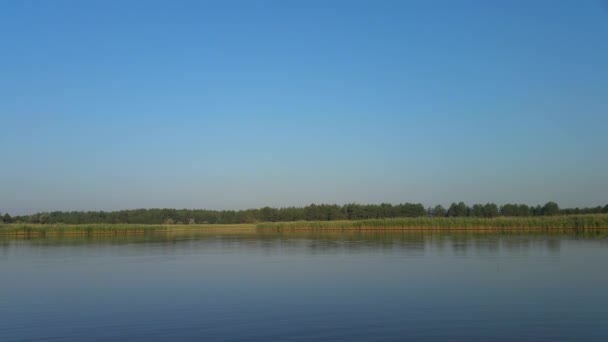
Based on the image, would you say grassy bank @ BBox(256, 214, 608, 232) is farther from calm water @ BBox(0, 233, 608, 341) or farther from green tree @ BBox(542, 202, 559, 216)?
green tree @ BBox(542, 202, 559, 216)

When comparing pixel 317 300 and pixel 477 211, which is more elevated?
pixel 477 211

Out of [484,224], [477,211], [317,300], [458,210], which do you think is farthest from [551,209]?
[317,300]

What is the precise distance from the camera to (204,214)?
157 m

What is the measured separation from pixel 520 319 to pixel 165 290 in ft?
43.2

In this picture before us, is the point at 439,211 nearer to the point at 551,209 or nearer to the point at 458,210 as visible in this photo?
the point at 458,210

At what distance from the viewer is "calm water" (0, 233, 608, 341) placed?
1342 centimetres

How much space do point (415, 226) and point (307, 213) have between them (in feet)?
184

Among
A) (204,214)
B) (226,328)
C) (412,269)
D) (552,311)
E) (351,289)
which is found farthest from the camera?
(204,214)

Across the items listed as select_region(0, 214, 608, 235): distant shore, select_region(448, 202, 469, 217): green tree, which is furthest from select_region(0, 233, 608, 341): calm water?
select_region(448, 202, 469, 217): green tree

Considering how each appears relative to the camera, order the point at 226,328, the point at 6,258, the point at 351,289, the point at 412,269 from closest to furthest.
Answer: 1. the point at 226,328
2. the point at 351,289
3. the point at 412,269
4. the point at 6,258

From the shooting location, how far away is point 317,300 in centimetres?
1775

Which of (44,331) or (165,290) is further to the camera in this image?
(165,290)

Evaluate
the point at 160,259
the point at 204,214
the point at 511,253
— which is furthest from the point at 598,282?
the point at 204,214

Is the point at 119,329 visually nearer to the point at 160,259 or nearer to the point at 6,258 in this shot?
the point at 160,259
